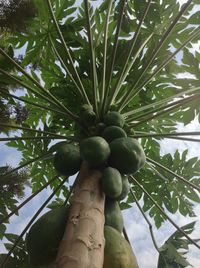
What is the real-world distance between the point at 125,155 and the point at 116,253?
713 mm

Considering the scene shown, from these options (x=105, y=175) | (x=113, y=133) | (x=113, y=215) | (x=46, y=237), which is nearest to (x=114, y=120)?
(x=113, y=133)

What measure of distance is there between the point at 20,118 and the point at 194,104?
2206 mm

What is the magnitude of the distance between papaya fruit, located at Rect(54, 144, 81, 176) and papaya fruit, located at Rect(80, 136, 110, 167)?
0.69 ft

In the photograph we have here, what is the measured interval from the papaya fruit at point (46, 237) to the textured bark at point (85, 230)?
0.13m

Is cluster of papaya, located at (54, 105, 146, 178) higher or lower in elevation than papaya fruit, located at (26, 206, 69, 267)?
higher

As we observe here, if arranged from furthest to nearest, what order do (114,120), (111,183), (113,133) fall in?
(114,120) → (113,133) → (111,183)

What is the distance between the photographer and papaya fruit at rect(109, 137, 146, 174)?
246cm

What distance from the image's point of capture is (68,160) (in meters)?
2.61

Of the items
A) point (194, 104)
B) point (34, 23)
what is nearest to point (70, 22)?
point (34, 23)

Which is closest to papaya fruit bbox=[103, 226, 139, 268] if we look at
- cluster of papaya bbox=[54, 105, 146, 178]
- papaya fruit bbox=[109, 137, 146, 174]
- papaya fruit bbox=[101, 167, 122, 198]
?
papaya fruit bbox=[101, 167, 122, 198]

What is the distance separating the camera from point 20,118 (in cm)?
485

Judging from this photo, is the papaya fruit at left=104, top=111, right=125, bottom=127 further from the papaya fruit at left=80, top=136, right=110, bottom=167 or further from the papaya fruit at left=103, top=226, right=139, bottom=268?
the papaya fruit at left=103, top=226, right=139, bottom=268

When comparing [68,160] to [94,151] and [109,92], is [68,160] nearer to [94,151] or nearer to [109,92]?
[94,151]

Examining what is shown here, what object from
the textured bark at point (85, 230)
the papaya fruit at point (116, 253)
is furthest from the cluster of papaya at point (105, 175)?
the textured bark at point (85, 230)
